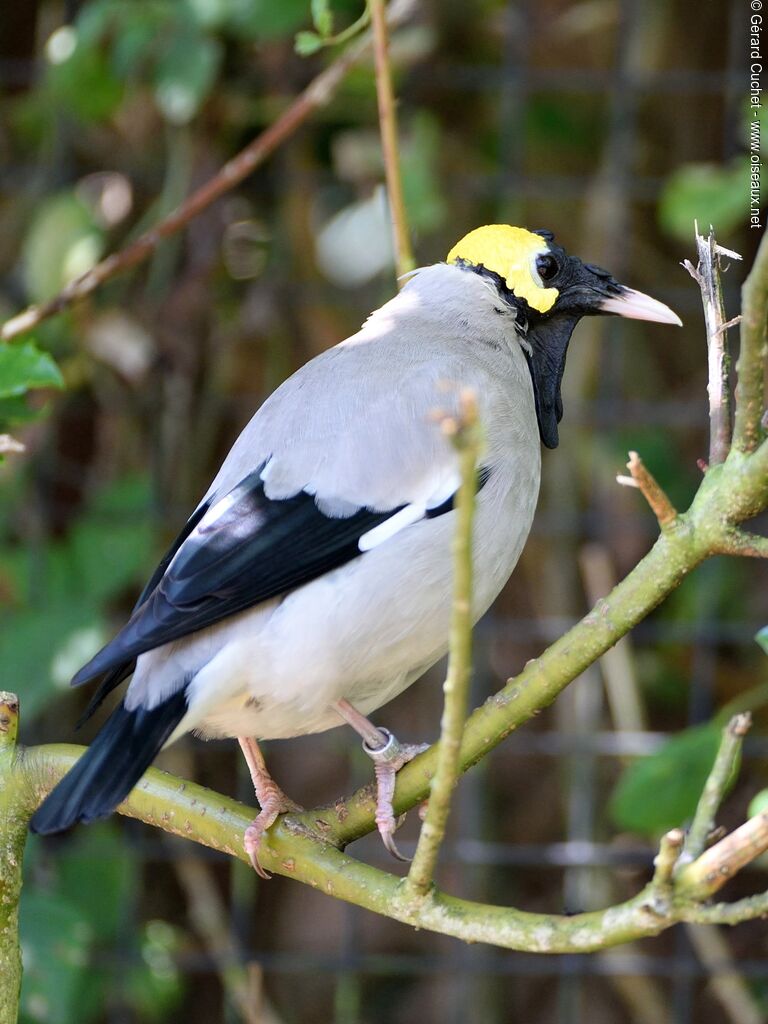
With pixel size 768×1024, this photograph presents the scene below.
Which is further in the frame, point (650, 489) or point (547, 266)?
point (547, 266)

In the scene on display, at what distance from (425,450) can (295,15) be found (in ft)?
4.00

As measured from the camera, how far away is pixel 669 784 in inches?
88.6

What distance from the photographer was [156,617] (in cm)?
135

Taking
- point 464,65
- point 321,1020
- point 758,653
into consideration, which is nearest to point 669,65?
point 464,65

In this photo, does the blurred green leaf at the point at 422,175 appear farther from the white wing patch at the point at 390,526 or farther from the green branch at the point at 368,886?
the green branch at the point at 368,886

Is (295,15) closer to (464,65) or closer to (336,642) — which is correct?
(464,65)

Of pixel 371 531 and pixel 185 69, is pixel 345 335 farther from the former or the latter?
pixel 371 531

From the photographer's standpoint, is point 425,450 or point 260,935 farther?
point 260,935

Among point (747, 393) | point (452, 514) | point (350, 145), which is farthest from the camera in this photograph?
point (350, 145)

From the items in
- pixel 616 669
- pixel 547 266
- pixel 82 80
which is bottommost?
pixel 616 669

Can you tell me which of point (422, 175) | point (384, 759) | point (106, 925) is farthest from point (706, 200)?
point (106, 925)

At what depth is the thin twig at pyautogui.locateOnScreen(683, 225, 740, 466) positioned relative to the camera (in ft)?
3.86

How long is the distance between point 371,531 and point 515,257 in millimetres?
543

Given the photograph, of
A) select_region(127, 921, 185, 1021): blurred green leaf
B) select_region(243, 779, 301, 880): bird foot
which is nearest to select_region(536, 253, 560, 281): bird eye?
select_region(243, 779, 301, 880): bird foot
